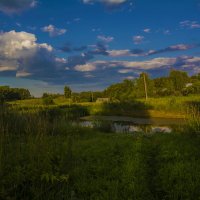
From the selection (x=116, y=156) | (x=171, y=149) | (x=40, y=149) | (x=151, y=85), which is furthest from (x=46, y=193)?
(x=151, y=85)

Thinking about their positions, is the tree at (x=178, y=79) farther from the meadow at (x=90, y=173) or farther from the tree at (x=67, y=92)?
the meadow at (x=90, y=173)

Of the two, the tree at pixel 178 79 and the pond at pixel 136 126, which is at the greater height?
the tree at pixel 178 79

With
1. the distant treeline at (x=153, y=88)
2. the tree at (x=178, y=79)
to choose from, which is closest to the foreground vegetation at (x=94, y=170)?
the distant treeline at (x=153, y=88)

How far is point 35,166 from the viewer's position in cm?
599

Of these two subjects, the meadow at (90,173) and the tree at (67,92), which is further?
the tree at (67,92)

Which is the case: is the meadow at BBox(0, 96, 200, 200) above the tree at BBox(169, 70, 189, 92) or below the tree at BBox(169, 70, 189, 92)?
below

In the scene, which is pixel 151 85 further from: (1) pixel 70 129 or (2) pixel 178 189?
(2) pixel 178 189

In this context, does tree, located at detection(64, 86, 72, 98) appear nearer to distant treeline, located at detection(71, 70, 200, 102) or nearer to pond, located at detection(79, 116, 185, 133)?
distant treeline, located at detection(71, 70, 200, 102)

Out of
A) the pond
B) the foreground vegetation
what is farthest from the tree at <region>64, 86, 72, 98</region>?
the foreground vegetation

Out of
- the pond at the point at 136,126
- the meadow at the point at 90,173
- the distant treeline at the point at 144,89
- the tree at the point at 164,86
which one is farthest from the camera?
the tree at the point at 164,86

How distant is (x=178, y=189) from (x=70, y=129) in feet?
30.2

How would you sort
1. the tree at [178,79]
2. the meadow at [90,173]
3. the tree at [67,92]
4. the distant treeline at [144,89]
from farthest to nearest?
the tree at [67,92], the tree at [178,79], the distant treeline at [144,89], the meadow at [90,173]

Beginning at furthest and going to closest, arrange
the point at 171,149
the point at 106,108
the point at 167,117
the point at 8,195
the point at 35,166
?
the point at 106,108, the point at 167,117, the point at 171,149, the point at 35,166, the point at 8,195

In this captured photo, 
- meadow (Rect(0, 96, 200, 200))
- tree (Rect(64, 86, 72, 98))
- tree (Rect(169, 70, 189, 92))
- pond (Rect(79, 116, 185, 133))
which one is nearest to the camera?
meadow (Rect(0, 96, 200, 200))
